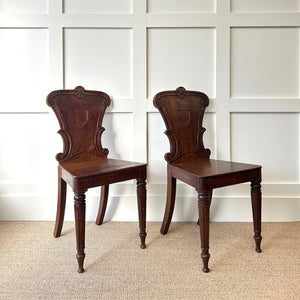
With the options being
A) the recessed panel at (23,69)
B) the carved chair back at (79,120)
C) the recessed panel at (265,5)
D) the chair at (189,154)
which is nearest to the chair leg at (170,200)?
the chair at (189,154)

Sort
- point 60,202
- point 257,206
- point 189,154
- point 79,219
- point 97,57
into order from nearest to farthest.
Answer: point 79,219 → point 257,206 → point 60,202 → point 189,154 → point 97,57

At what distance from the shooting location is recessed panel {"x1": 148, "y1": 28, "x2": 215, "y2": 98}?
78.8 inches

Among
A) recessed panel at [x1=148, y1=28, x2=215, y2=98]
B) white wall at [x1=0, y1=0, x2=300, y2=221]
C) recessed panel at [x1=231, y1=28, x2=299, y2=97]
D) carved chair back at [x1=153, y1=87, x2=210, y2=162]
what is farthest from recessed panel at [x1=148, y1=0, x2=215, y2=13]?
carved chair back at [x1=153, y1=87, x2=210, y2=162]

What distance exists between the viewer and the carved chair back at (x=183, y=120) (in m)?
1.76

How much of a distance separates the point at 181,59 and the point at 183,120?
572 millimetres

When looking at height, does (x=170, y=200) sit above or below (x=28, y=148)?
below

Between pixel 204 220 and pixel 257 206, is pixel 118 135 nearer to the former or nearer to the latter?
pixel 204 220

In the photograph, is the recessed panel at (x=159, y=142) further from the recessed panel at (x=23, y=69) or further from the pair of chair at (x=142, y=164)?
the recessed panel at (x=23, y=69)

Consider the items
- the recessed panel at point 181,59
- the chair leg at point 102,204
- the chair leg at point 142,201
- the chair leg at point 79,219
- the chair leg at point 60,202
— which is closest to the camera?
the chair leg at point 79,219

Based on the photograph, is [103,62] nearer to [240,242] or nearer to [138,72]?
[138,72]

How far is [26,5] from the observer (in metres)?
2.00

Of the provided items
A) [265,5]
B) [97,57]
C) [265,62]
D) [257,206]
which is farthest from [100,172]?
[265,5]

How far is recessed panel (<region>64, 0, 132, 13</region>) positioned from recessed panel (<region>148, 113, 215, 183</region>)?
0.92 metres

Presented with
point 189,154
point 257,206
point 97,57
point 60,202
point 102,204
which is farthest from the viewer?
point 97,57
